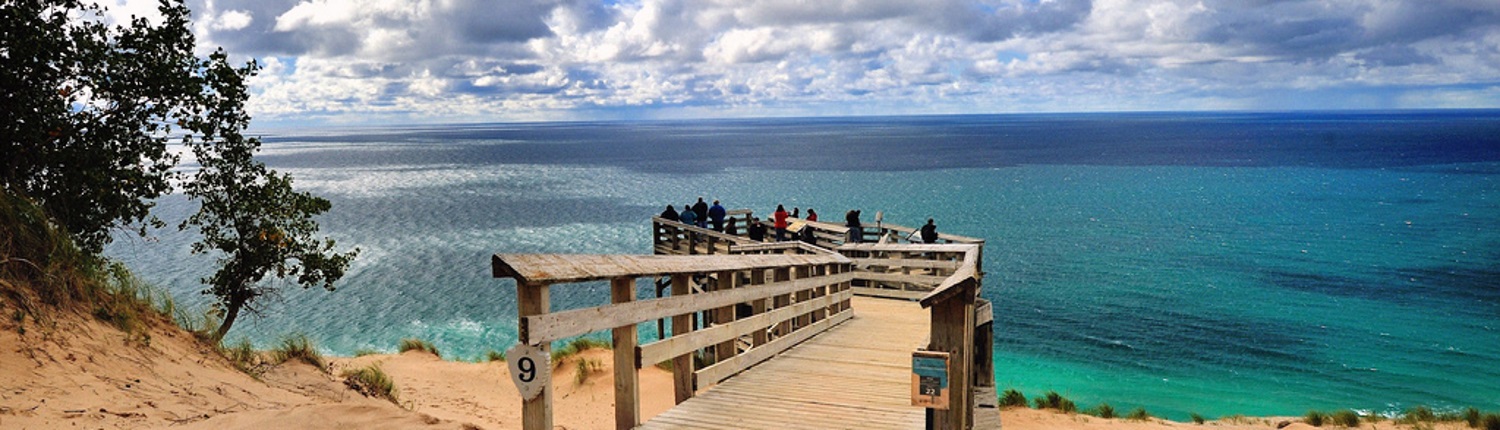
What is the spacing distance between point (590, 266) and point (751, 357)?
10.8 ft

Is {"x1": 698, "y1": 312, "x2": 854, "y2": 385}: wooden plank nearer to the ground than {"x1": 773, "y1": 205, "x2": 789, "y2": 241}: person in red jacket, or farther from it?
farther from it

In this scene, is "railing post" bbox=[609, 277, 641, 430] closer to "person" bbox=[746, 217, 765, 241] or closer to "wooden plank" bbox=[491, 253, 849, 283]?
"wooden plank" bbox=[491, 253, 849, 283]

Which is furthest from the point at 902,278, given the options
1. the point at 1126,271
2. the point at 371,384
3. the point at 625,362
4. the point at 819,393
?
the point at 1126,271

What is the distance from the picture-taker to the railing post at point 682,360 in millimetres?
6504

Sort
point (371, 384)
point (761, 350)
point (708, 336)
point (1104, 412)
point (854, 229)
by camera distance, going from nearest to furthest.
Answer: point (708, 336)
point (761, 350)
point (371, 384)
point (1104, 412)
point (854, 229)

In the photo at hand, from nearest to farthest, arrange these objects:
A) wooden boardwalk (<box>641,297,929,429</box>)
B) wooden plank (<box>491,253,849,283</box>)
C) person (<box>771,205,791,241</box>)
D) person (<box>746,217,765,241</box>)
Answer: wooden plank (<box>491,253,849,283</box>), wooden boardwalk (<box>641,297,929,429</box>), person (<box>771,205,791,241</box>), person (<box>746,217,765,241</box>)

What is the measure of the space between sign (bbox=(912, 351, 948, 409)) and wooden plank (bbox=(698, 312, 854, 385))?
2389 millimetres

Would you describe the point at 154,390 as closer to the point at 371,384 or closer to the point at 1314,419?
the point at 371,384

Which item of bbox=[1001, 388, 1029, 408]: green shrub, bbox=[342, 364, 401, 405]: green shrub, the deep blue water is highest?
bbox=[342, 364, 401, 405]: green shrub

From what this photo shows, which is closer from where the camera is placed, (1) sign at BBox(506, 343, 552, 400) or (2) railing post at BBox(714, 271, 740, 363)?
(1) sign at BBox(506, 343, 552, 400)

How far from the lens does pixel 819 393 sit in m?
7.08

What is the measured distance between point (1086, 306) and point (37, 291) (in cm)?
2597

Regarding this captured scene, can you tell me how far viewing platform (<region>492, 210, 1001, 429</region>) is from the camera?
464cm

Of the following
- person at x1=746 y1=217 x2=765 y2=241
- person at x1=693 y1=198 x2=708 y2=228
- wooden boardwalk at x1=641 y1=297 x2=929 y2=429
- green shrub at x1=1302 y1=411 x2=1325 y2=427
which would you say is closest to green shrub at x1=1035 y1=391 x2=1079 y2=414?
green shrub at x1=1302 y1=411 x2=1325 y2=427
